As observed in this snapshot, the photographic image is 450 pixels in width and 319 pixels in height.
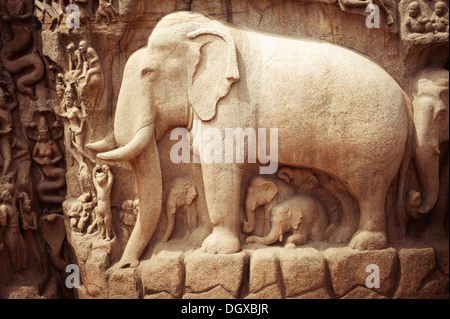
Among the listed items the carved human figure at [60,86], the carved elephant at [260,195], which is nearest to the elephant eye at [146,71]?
the carved human figure at [60,86]

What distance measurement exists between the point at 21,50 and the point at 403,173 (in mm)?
2936

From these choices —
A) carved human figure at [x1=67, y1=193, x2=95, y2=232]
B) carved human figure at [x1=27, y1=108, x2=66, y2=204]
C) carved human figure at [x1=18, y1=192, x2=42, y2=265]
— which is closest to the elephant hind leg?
carved human figure at [x1=67, y1=193, x2=95, y2=232]

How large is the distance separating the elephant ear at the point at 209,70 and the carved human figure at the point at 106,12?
1.77 ft

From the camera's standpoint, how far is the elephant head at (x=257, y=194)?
4652 millimetres

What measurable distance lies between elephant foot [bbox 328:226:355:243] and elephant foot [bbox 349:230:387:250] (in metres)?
0.08

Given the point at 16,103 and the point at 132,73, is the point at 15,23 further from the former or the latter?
the point at 132,73

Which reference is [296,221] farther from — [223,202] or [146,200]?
[146,200]

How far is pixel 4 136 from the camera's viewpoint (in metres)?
4.93

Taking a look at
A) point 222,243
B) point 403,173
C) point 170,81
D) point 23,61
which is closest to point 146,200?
point 222,243

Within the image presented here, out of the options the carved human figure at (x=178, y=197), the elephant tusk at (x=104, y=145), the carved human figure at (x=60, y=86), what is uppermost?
the carved human figure at (x=60, y=86)

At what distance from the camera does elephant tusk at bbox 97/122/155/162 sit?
14.9 ft

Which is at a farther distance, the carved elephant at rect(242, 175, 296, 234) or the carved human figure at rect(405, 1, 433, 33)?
the carved elephant at rect(242, 175, 296, 234)

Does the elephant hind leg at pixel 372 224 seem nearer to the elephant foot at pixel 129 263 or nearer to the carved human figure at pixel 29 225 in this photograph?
the elephant foot at pixel 129 263

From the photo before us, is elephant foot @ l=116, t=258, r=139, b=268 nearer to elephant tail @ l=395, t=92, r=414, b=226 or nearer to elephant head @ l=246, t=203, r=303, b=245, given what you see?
elephant head @ l=246, t=203, r=303, b=245
